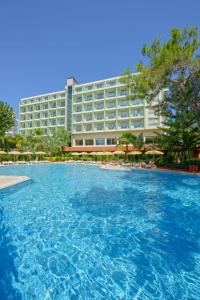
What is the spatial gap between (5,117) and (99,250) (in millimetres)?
44926

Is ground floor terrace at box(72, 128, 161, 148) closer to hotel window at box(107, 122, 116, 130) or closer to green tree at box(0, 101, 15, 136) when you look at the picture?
hotel window at box(107, 122, 116, 130)

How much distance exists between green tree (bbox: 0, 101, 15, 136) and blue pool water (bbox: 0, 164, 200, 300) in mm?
38062

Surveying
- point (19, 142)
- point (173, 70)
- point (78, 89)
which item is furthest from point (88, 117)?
point (173, 70)

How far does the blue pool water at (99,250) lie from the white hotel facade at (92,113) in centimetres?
3678

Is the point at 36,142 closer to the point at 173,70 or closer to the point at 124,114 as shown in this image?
the point at 124,114

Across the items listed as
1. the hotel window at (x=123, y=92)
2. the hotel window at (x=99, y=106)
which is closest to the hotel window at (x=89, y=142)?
the hotel window at (x=99, y=106)

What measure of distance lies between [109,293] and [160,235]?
3.18 m

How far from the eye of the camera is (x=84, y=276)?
422cm

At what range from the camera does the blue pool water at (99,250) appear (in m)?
A: 3.83

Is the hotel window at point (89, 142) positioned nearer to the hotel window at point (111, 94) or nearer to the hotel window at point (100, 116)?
the hotel window at point (100, 116)

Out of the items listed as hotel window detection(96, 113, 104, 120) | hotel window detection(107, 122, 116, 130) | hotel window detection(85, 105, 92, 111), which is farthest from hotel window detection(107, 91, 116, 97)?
hotel window detection(107, 122, 116, 130)

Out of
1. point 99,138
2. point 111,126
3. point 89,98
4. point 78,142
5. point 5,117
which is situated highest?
point 89,98

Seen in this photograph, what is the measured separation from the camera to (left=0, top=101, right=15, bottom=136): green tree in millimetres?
41844

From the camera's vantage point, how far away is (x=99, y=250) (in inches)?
208
